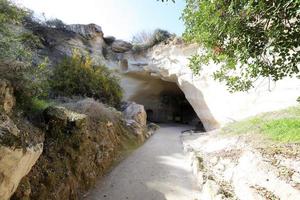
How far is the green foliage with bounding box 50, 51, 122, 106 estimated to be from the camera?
11758 millimetres

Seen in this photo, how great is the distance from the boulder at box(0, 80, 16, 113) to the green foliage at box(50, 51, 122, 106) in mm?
Result: 6797

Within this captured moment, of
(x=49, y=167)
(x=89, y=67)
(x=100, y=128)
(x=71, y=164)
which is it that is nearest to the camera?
(x=49, y=167)

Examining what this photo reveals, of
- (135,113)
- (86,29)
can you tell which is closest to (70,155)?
(135,113)

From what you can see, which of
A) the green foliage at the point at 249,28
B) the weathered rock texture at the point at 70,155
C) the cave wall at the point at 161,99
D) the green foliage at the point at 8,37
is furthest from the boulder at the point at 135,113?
the green foliage at the point at 249,28

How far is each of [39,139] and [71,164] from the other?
80.5 inches

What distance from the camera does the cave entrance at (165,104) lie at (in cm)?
2347

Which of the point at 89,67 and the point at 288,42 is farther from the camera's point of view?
the point at 89,67

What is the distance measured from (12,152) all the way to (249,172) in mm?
4750

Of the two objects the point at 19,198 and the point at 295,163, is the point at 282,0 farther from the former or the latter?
the point at 19,198

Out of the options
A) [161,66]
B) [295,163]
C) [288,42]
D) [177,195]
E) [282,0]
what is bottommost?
[177,195]

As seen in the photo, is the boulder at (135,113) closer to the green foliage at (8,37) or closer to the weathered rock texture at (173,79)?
the weathered rock texture at (173,79)

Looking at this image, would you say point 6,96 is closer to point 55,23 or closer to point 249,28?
point 249,28

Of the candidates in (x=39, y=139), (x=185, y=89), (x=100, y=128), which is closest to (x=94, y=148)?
(x=100, y=128)

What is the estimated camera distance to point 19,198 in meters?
4.40
